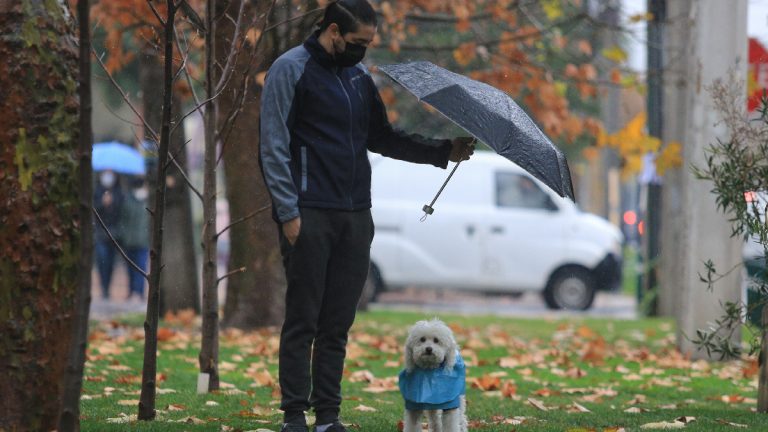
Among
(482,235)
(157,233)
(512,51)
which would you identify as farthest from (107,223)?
(157,233)

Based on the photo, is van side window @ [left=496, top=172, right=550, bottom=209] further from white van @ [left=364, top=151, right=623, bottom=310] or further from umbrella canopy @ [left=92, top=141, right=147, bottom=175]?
umbrella canopy @ [left=92, top=141, right=147, bottom=175]

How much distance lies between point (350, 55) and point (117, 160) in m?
17.7

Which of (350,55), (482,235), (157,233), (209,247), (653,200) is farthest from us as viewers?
(482,235)

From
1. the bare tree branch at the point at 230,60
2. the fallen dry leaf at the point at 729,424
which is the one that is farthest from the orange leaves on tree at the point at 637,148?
the bare tree branch at the point at 230,60

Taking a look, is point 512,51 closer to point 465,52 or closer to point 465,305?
point 465,52

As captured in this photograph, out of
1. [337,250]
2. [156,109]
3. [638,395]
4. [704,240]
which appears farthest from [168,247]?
[337,250]

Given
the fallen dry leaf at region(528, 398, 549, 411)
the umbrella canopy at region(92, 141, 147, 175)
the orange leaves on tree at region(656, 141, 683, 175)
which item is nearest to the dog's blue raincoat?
the fallen dry leaf at region(528, 398, 549, 411)

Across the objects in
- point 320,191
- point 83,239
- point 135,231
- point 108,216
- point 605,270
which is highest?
point 108,216

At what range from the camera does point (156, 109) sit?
1420cm

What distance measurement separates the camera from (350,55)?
524 centimetres

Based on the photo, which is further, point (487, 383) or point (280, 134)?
point (487, 383)

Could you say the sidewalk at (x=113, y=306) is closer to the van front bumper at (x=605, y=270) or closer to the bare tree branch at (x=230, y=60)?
the van front bumper at (x=605, y=270)

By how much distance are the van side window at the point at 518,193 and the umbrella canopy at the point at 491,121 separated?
47.0 feet

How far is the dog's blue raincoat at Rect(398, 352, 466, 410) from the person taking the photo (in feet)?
17.0
